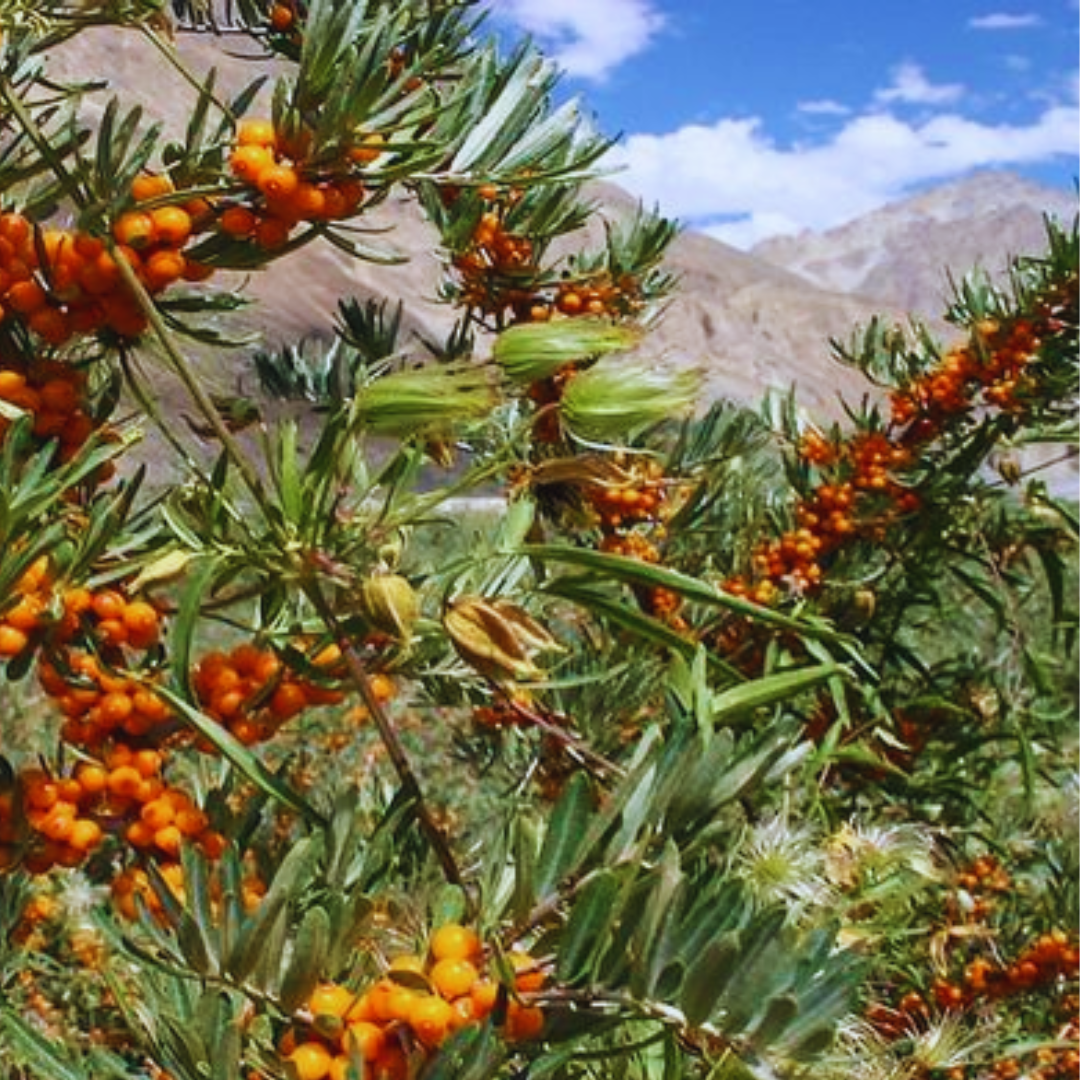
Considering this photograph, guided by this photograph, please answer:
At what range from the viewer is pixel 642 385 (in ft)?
1.74

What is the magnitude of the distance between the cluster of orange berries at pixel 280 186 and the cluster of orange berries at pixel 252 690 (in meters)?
0.15

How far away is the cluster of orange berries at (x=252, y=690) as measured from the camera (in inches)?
23.5

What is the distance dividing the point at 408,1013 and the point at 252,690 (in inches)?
6.5

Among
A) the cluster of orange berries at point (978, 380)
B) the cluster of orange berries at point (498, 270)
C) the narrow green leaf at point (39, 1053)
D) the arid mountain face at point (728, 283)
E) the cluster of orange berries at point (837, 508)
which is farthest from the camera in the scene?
the arid mountain face at point (728, 283)

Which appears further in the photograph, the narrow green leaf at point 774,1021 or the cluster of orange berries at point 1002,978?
the cluster of orange berries at point 1002,978

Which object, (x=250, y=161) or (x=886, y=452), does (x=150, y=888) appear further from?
(x=886, y=452)

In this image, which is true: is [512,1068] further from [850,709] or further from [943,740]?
[943,740]

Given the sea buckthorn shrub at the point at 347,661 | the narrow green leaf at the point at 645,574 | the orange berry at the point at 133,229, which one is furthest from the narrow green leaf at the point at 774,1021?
the orange berry at the point at 133,229

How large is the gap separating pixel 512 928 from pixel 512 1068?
52 millimetres

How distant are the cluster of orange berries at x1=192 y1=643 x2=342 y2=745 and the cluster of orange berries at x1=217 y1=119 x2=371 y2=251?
149 millimetres

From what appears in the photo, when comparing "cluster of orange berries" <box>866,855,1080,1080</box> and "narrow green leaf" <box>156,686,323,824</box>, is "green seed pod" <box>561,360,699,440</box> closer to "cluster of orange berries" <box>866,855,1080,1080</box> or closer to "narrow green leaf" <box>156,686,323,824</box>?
"narrow green leaf" <box>156,686,323,824</box>

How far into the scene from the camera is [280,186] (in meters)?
0.55

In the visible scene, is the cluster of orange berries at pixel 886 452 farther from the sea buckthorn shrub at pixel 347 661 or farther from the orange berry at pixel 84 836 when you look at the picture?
Result: the orange berry at pixel 84 836

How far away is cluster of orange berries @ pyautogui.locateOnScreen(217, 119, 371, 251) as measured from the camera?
552 millimetres
